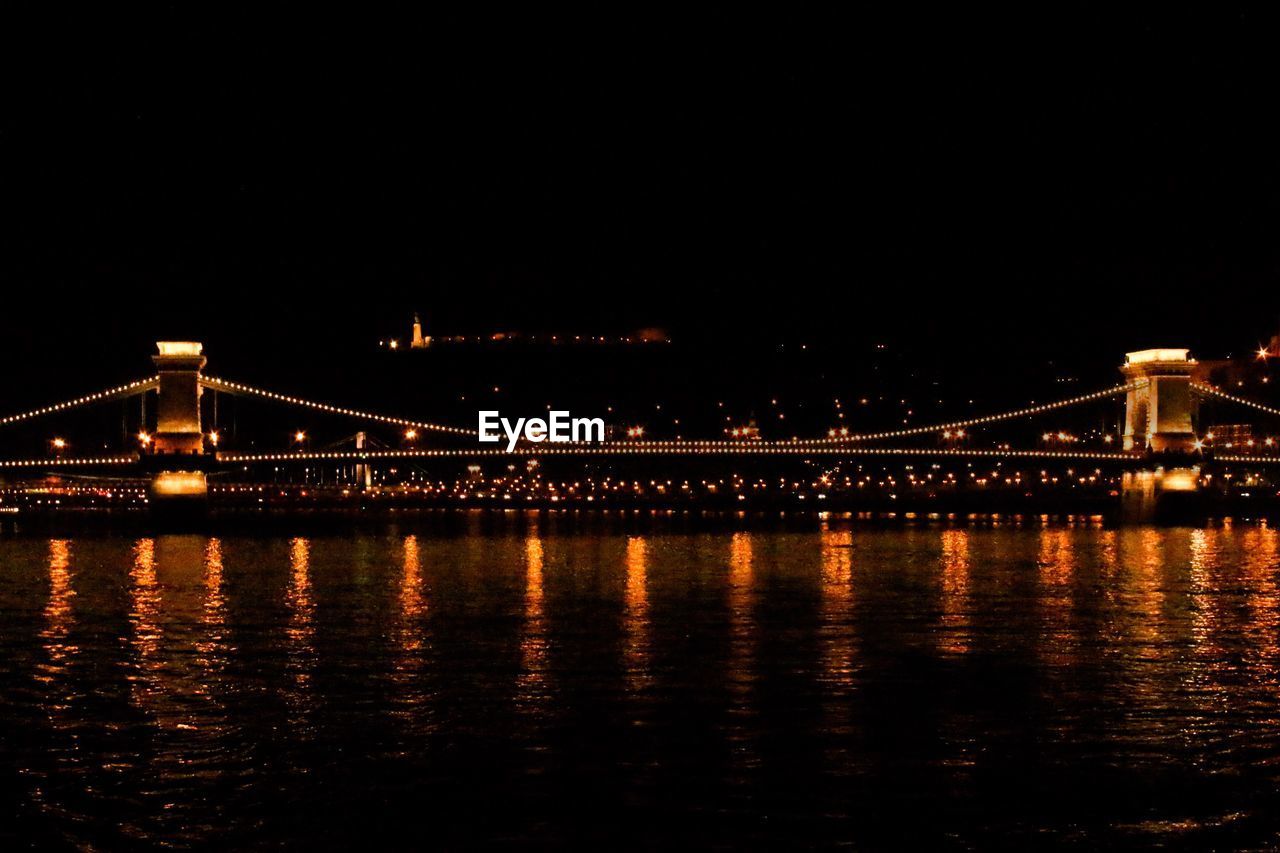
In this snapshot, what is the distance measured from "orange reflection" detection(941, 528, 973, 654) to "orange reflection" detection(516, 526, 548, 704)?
4164 millimetres

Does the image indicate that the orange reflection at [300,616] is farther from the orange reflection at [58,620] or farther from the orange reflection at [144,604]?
the orange reflection at [58,620]

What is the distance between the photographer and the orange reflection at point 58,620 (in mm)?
15891

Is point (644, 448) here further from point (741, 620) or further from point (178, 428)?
point (741, 620)

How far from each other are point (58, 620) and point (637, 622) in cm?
693

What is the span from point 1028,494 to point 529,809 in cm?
6487

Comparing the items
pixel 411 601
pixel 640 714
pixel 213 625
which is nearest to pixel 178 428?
pixel 411 601

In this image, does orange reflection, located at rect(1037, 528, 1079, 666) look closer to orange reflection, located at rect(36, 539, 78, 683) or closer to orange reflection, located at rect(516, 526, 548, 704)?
orange reflection, located at rect(516, 526, 548, 704)

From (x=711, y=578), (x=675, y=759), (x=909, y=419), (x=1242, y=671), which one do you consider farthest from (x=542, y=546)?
(x=909, y=419)

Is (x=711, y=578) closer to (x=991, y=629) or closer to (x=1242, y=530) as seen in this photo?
(x=991, y=629)

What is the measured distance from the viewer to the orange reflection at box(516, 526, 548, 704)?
46.7 feet

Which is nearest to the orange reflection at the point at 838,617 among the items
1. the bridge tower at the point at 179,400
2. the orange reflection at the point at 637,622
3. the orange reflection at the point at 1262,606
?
the orange reflection at the point at 637,622

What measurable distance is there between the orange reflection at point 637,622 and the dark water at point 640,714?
0.33 ft

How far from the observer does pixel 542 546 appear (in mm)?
39281

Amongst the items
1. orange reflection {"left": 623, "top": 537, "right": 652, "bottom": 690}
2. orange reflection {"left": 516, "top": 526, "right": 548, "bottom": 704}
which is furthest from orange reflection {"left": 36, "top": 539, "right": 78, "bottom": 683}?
orange reflection {"left": 623, "top": 537, "right": 652, "bottom": 690}
